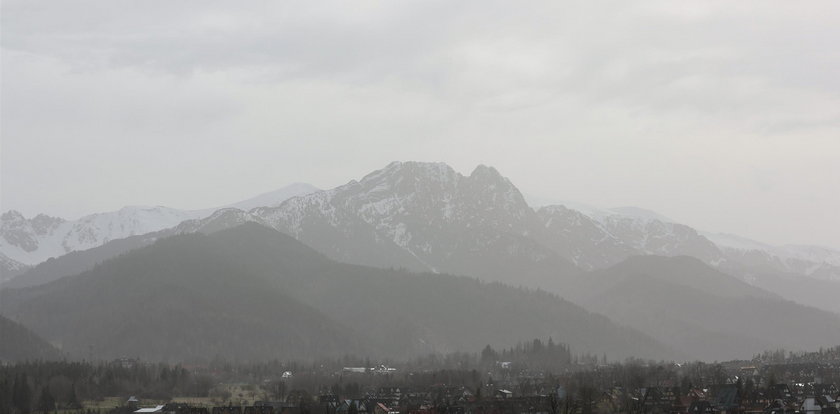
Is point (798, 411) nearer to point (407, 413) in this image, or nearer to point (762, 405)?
point (762, 405)

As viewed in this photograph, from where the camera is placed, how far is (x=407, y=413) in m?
197

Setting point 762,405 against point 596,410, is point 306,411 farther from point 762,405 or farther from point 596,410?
point 762,405

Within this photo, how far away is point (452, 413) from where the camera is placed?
653 feet

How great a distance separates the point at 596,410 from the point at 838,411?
3304cm

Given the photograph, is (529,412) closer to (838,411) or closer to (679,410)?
(679,410)

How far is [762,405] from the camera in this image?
197750 millimetres

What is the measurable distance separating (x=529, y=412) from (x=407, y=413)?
662 inches

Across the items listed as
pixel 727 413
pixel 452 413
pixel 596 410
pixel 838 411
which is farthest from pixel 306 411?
pixel 838 411

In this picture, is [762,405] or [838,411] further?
[762,405]

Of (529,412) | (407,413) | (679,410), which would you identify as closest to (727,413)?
(679,410)

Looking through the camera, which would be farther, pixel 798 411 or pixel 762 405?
pixel 762 405

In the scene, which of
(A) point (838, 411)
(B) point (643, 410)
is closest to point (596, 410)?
(B) point (643, 410)

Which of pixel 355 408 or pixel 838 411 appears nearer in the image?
pixel 838 411

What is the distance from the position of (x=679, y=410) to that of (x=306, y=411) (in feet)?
169
